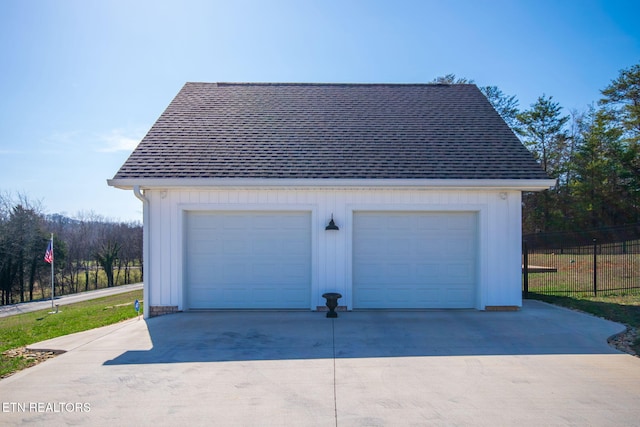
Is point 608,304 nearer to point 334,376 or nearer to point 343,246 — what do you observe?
point 343,246

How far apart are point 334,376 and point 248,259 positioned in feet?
14.6

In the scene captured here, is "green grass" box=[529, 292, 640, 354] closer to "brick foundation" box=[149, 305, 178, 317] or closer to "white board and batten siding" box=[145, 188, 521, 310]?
"white board and batten siding" box=[145, 188, 521, 310]

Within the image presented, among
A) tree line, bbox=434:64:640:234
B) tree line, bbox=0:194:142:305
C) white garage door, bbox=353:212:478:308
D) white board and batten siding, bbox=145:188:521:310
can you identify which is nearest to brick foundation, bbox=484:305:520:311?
white board and batten siding, bbox=145:188:521:310

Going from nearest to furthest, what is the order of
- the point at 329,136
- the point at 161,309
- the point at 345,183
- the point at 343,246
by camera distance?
the point at 345,183
the point at 161,309
the point at 343,246
the point at 329,136

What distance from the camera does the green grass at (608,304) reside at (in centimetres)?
813

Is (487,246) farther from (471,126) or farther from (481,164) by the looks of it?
(471,126)

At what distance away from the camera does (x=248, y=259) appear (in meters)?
9.13

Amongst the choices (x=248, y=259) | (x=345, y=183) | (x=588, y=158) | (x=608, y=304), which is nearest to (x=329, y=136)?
(x=345, y=183)

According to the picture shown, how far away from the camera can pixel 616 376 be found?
5105mm

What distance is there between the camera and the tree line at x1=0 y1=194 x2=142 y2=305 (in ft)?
101

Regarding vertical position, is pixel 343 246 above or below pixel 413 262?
above

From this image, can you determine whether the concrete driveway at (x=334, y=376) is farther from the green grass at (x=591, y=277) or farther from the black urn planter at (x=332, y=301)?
the green grass at (x=591, y=277)

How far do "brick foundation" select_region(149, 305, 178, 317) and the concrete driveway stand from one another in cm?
95

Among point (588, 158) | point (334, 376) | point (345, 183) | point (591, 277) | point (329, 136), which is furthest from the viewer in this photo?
point (588, 158)
